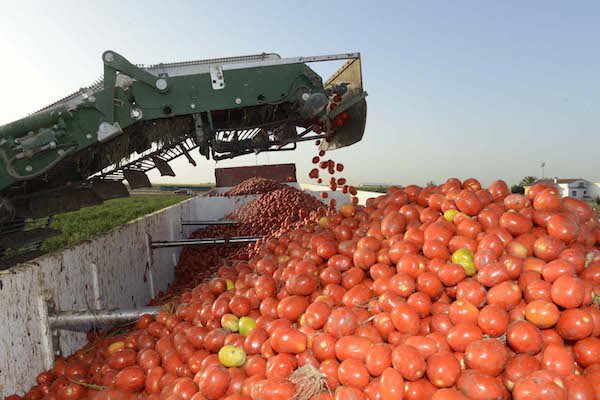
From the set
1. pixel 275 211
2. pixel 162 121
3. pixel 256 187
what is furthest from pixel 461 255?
pixel 256 187

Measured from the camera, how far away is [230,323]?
2.93 m

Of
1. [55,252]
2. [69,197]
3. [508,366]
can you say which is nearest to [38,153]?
[55,252]

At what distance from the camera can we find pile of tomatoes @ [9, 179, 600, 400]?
202cm

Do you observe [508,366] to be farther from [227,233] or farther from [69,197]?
[227,233]

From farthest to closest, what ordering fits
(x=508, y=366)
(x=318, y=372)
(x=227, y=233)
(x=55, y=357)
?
(x=227, y=233), (x=55, y=357), (x=318, y=372), (x=508, y=366)

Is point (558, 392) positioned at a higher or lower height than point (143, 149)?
lower

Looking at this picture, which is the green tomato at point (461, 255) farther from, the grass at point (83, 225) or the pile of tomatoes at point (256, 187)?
the pile of tomatoes at point (256, 187)

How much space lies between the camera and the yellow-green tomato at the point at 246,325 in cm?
286

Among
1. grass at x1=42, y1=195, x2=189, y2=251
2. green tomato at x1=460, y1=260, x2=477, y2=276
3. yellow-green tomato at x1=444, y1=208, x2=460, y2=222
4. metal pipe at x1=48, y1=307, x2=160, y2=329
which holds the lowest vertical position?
metal pipe at x1=48, y1=307, x2=160, y2=329

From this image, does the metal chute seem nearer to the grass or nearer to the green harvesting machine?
the green harvesting machine

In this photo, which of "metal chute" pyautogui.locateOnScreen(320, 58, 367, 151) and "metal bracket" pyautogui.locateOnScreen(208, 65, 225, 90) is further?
"metal chute" pyautogui.locateOnScreen(320, 58, 367, 151)

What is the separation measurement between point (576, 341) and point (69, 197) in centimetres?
488

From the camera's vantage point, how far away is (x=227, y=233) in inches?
334

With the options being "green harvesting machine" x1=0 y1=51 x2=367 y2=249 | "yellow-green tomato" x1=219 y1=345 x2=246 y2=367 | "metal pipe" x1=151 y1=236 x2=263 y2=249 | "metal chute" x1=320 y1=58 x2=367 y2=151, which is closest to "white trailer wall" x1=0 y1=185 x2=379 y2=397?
"metal pipe" x1=151 y1=236 x2=263 y2=249
